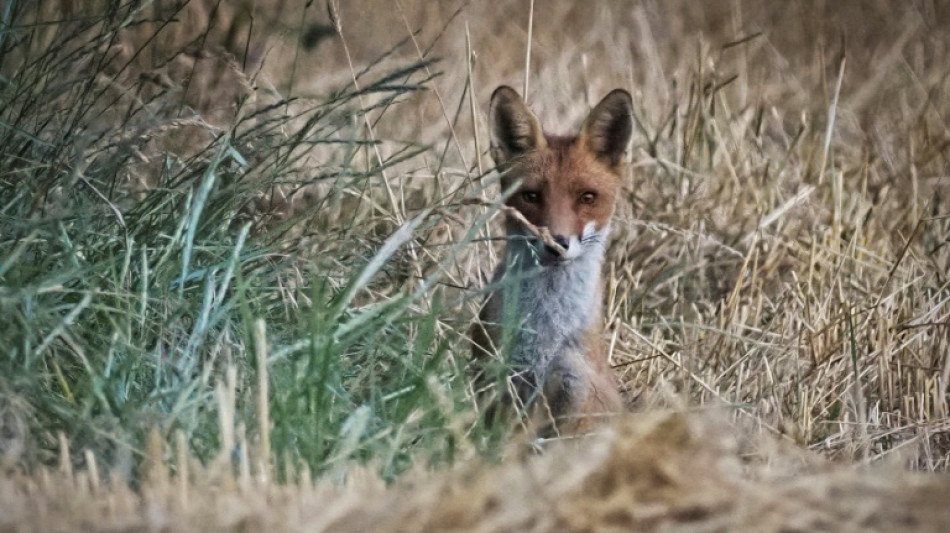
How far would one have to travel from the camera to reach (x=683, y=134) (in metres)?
6.22

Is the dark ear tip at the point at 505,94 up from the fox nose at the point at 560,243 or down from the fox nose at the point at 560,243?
up

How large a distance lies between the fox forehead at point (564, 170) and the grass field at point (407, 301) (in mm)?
238

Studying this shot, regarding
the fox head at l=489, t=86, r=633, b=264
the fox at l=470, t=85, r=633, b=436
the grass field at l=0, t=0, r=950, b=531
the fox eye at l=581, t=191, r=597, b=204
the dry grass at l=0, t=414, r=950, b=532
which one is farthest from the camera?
the fox eye at l=581, t=191, r=597, b=204

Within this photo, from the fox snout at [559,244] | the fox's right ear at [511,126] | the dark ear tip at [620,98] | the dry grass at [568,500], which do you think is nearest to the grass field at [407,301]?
the dry grass at [568,500]

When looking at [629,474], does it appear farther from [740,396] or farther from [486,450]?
[740,396]

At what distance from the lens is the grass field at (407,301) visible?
2385mm

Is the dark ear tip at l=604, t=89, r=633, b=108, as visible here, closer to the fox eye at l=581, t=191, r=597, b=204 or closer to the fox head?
the fox head

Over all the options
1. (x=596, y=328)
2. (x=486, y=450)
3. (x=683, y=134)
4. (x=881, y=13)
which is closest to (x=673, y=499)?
(x=486, y=450)

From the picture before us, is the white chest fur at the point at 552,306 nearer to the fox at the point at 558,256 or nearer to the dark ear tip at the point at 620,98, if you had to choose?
the fox at the point at 558,256

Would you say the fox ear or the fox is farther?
the fox ear

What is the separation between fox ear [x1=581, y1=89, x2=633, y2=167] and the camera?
469 centimetres

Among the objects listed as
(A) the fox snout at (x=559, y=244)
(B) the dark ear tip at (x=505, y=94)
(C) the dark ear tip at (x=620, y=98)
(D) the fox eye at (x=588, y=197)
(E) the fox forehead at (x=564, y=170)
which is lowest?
(A) the fox snout at (x=559, y=244)

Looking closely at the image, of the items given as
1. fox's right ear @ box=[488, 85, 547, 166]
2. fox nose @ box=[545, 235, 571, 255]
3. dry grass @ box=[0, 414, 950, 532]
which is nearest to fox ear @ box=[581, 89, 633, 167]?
fox's right ear @ box=[488, 85, 547, 166]

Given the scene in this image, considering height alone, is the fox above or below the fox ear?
below
